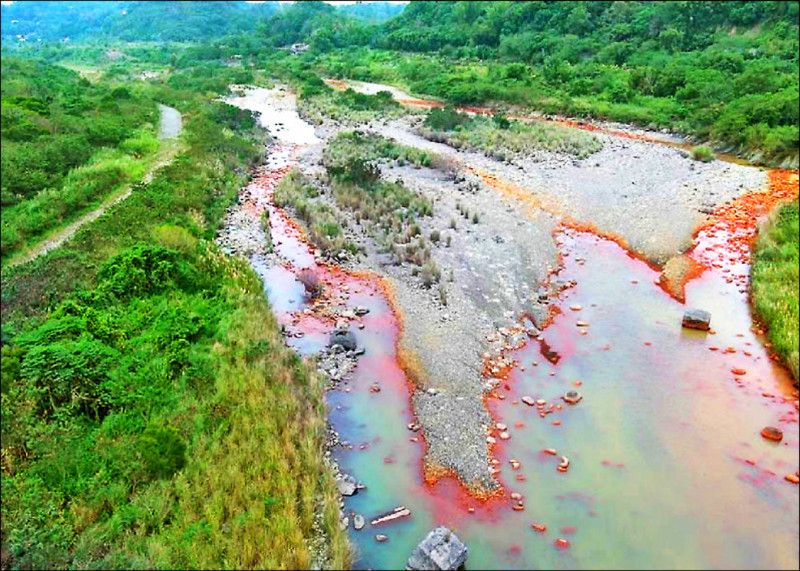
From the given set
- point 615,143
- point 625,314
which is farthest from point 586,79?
point 625,314

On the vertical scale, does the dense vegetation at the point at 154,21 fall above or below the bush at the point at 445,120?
above

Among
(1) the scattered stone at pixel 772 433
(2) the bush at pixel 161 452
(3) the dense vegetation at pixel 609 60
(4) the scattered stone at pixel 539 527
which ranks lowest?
(4) the scattered stone at pixel 539 527

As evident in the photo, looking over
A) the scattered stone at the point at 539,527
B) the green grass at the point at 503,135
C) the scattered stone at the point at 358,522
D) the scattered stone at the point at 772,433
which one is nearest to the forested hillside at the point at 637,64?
the green grass at the point at 503,135

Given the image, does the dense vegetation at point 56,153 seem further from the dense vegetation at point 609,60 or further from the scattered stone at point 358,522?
the dense vegetation at point 609,60

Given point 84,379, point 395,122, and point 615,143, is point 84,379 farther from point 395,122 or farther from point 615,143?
point 395,122

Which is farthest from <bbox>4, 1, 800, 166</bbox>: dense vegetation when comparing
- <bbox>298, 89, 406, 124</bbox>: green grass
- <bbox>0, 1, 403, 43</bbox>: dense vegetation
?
<bbox>0, 1, 403, 43</bbox>: dense vegetation

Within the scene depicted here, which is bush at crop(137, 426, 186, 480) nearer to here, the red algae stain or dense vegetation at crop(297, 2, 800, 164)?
the red algae stain
